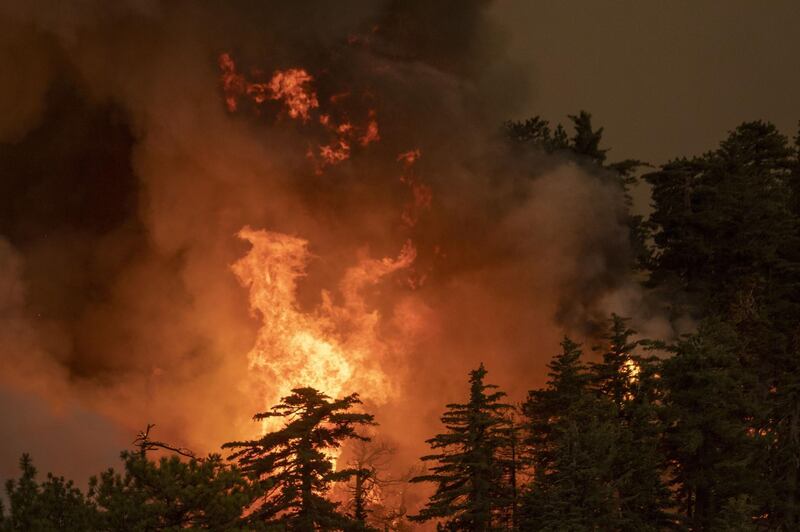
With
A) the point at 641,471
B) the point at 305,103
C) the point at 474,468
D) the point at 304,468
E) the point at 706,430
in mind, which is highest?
the point at 305,103

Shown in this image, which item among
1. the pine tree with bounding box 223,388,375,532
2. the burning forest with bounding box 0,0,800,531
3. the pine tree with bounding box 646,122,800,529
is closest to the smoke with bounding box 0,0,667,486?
the burning forest with bounding box 0,0,800,531

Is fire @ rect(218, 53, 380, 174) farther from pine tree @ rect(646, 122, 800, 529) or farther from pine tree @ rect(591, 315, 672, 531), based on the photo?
A: pine tree @ rect(591, 315, 672, 531)

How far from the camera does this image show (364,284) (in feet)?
133

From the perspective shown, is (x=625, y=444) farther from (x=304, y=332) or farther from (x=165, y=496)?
(x=304, y=332)

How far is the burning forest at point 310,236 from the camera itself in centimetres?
3891

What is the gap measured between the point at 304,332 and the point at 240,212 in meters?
7.12

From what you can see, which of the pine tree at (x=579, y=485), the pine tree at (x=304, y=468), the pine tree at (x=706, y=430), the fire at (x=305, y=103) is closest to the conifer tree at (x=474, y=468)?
the pine tree at (x=579, y=485)

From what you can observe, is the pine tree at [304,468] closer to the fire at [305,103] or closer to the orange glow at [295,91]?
the fire at [305,103]

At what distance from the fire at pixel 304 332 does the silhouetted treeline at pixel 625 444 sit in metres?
3.85

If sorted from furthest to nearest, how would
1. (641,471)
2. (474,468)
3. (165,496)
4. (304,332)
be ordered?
1. (304,332)
2. (474,468)
3. (641,471)
4. (165,496)

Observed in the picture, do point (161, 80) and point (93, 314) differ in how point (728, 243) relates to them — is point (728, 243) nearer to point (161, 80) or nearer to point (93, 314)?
point (161, 80)

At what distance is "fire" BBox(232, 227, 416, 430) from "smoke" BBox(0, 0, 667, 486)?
53 cm

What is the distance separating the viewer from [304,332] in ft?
128

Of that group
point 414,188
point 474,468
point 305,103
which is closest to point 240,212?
point 305,103
